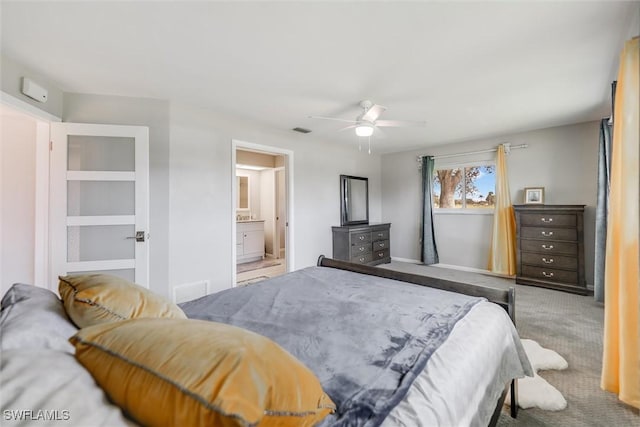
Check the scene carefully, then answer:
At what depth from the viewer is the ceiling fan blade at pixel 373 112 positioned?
2.81 metres

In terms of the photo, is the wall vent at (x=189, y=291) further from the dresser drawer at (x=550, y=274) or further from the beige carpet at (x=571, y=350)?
the dresser drawer at (x=550, y=274)

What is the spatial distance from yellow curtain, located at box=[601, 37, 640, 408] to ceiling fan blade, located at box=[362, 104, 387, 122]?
5.56ft

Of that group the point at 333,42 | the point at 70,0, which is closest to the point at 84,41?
the point at 70,0

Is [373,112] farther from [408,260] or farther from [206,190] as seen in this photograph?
[408,260]

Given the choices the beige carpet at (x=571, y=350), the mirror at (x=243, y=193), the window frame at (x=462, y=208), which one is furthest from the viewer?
the mirror at (x=243, y=193)

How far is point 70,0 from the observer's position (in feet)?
5.37

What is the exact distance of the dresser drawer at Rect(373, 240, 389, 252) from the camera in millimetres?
5594

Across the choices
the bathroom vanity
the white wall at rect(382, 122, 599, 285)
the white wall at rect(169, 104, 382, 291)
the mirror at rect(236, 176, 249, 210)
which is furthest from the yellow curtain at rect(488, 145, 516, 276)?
the mirror at rect(236, 176, 249, 210)

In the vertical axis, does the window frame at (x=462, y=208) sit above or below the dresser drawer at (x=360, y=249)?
above

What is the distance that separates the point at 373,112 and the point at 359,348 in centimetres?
245

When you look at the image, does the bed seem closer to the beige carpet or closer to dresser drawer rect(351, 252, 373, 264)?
the beige carpet

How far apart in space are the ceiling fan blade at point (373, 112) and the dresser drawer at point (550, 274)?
3384 mm

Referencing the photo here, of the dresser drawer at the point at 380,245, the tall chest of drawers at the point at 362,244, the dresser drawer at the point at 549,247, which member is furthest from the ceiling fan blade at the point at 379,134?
the dresser drawer at the point at 549,247

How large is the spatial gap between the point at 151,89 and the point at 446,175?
5.10 meters
